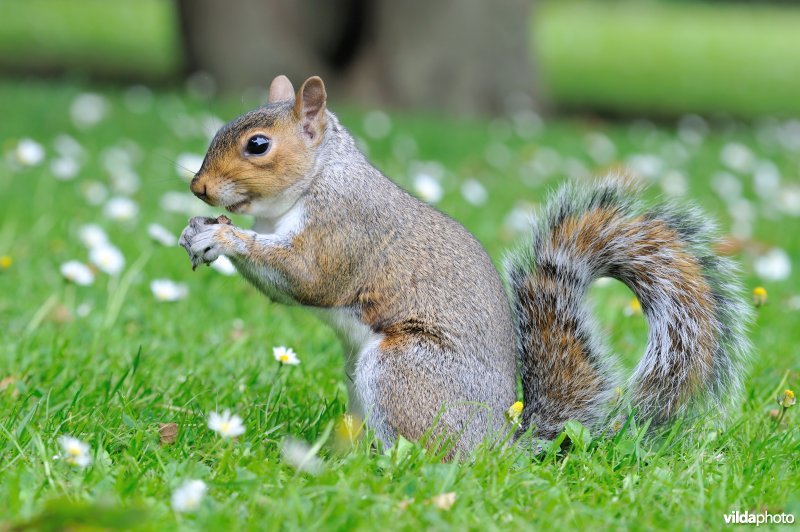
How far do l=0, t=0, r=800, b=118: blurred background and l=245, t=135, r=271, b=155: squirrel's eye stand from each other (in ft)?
17.0

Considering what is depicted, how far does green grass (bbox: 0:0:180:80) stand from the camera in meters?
10.5

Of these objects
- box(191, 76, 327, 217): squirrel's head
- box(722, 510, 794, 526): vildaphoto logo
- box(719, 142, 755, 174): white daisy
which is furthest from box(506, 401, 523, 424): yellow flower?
box(719, 142, 755, 174): white daisy

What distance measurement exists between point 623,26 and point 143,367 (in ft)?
62.1

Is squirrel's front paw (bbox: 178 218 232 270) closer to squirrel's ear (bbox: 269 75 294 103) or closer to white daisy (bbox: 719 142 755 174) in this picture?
squirrel's ear (bbox: 269 75 294 103)

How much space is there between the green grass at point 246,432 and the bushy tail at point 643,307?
102mm

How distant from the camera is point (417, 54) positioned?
757 cm

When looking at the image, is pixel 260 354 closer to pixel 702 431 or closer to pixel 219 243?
Answer: pixel 219 243

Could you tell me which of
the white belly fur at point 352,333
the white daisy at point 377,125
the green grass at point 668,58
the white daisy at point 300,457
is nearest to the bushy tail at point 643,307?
the white belly fur at point 352,333

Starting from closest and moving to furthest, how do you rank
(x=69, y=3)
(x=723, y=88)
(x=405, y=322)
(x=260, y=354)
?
1. (x=405, y=322)
2. (x=260, y=354)
3. (x=723, y=88)
4. (x=69, y=3)

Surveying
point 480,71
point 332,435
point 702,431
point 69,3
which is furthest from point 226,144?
point 69,3

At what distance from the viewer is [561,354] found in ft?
7.04

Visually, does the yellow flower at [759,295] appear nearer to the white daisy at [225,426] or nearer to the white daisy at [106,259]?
the white daisy at [225,426]

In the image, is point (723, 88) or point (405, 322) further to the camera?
point (723, 88)

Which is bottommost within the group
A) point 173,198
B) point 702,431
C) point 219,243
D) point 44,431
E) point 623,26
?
point 44,431
